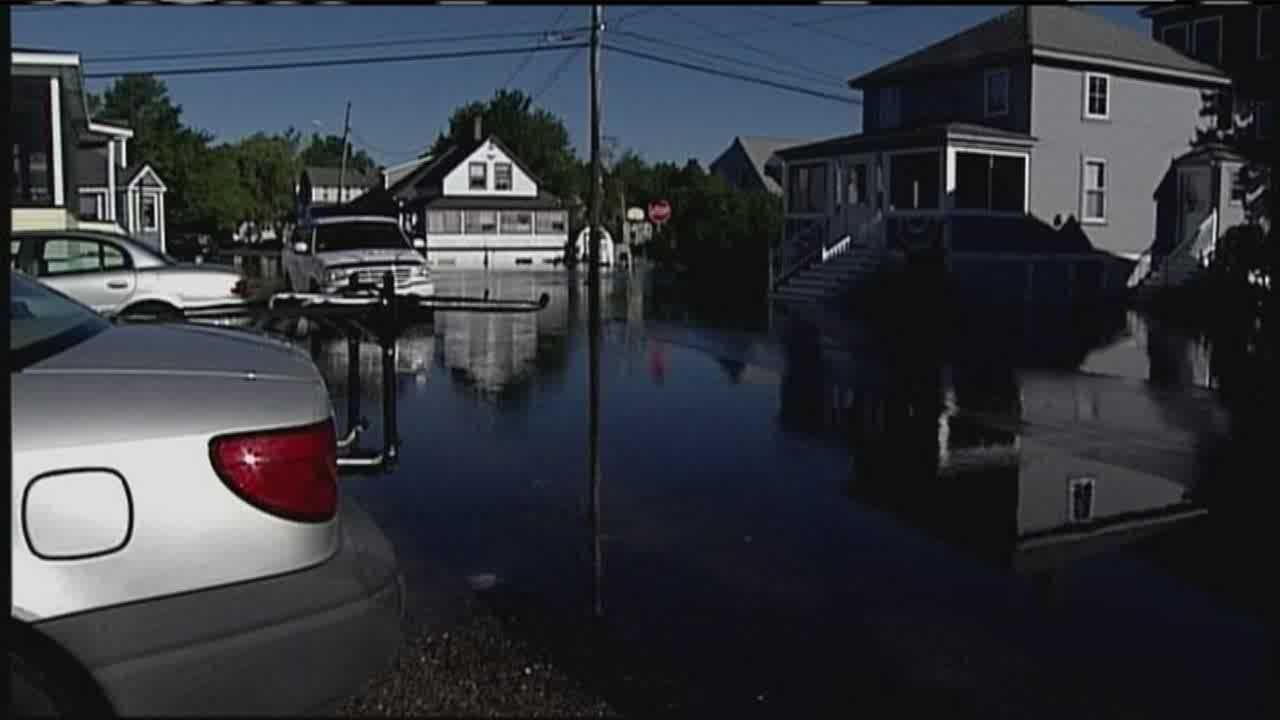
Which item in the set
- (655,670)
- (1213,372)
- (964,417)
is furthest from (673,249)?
(655,670)

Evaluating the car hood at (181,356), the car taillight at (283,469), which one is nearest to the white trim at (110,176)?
the car hood at (181,356)

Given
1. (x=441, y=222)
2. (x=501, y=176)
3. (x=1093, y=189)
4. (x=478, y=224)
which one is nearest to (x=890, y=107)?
(x=1093, y=189)

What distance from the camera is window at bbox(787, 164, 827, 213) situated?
100ft

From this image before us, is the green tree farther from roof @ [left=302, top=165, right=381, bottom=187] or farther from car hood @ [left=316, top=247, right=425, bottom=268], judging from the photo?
car hood @ [left=316, top=247, right=425, bottom=268]

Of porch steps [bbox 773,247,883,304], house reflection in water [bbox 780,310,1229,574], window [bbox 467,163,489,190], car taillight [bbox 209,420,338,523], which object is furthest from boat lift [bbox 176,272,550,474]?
window [bbox 467,163,489,190]

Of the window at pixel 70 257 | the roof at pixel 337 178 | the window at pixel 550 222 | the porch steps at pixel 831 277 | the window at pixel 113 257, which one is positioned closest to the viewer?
the window at pixel 70 257

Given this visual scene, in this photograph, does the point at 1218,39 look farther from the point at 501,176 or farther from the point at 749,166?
the point at 501,176

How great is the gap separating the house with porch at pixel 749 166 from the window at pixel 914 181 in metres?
19.3

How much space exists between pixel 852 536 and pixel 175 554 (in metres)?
4.44

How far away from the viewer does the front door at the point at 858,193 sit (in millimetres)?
28094

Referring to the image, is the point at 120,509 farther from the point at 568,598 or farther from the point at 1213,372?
the point at 1213,372

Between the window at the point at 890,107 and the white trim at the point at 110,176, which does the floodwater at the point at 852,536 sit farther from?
the white trim at the point at 110,176

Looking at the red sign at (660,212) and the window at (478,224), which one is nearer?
the red sign at (660,212)

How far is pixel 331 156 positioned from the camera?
87.1 m
